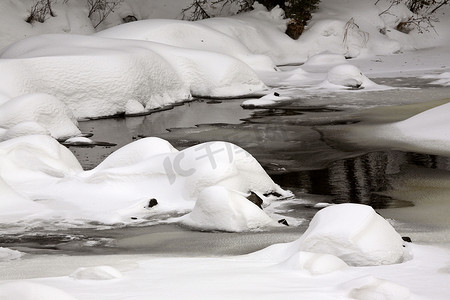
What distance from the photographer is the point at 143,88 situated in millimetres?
13242

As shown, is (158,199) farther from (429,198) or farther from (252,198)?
(429,198)

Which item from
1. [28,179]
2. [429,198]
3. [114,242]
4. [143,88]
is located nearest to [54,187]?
[28,179]

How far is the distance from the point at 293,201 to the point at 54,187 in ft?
6.73

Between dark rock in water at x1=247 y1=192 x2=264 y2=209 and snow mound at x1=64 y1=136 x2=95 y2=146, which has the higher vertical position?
snow mound at x1=64 y1=136 x2=95 y2=146

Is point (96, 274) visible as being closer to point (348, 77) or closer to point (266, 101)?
point (266, 101)

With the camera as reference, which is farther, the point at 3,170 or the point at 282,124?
the point at 282,124

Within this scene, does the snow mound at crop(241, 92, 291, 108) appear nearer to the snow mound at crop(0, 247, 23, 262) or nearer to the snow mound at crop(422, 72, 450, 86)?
the snow mound at crop(422, 72, 450, 86)

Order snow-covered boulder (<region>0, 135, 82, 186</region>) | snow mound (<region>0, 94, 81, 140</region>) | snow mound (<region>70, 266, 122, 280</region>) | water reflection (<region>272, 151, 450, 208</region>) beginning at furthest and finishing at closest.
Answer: snow mound (<region>0, 94, 81, 140</region>) → snow-covered boulder (<region>0, 135, 82, 186</region>) → water reflection (<region>272, 151, 450, 208</region>) → snow mound (<region>70, 266, 122, 280</region>)

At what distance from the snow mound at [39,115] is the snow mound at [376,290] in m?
7.16

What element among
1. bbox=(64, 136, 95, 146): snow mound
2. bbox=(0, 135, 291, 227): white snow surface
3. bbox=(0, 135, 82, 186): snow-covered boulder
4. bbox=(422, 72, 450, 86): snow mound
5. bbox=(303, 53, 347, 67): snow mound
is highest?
bbox=(303, 53, 347, 67): snow mound

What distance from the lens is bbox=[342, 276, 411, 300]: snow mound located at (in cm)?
363

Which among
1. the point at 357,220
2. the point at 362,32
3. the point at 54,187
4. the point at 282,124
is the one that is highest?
the point at 362,32

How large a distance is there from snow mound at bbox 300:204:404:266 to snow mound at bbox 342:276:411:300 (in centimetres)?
72

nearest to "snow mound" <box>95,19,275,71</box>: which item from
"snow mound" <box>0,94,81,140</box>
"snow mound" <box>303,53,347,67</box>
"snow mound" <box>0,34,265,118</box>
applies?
"snow mound" <box>303,53,347,67</box>
